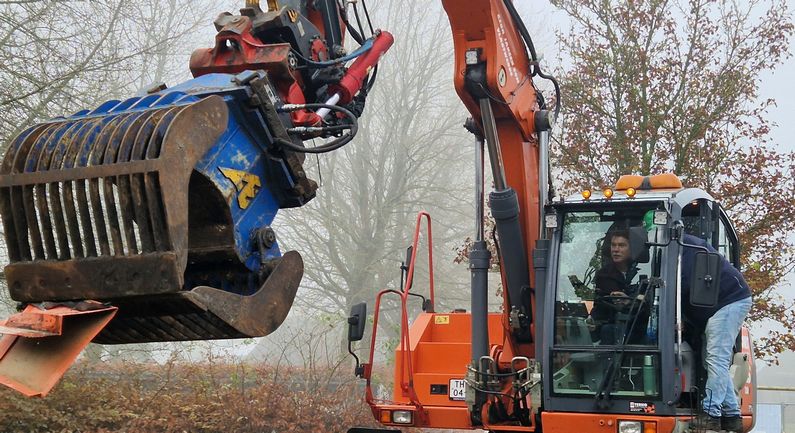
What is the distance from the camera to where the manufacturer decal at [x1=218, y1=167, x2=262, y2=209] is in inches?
215

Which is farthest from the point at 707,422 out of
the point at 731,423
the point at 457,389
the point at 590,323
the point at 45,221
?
the point at 45,221

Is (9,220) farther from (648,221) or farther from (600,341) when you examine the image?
(648,221)

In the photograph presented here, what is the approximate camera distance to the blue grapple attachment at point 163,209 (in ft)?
16.2

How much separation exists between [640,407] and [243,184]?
3.08 metres

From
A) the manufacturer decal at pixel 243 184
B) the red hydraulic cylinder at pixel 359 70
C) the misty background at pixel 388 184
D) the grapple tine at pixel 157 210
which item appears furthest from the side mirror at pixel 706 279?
the misty background at pixel 388 184

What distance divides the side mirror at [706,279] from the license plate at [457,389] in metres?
2.00

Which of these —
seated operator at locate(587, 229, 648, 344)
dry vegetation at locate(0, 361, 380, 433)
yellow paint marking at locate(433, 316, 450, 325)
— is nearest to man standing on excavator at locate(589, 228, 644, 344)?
seated operator at locate(587, 229, 648, 344)

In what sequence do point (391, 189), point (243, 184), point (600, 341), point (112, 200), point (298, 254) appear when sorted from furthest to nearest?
1. point (391, 189)
2. point (600, 341)
3. point (298, 254)
4. point (243, 184)
5. point (112, 200)

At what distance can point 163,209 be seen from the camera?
16.1ft

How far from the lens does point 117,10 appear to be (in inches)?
579

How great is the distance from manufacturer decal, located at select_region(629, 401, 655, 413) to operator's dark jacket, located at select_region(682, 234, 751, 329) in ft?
2.87

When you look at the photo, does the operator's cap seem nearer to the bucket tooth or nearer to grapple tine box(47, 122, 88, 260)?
the bucket tooth

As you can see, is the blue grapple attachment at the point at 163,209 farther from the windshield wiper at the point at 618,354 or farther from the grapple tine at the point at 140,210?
the windshield wiper at the point at 618,354

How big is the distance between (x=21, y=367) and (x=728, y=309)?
4.77 meters
